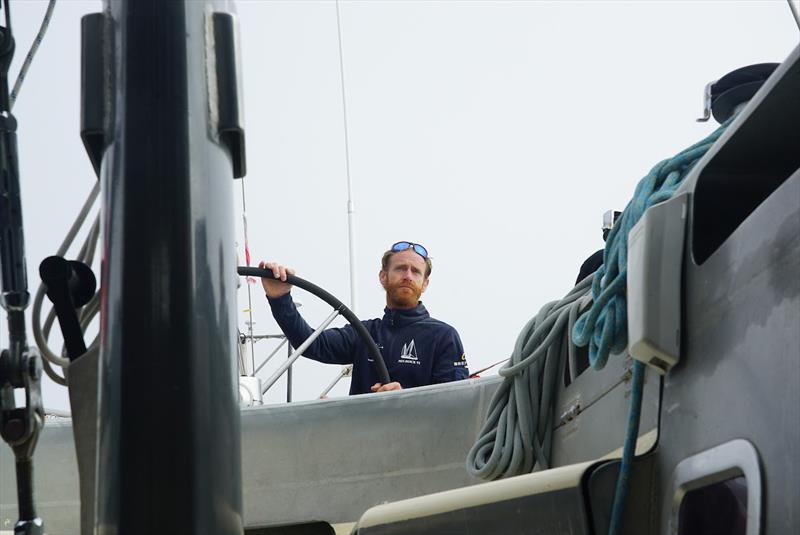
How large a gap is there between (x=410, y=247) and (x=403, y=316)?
341 mm

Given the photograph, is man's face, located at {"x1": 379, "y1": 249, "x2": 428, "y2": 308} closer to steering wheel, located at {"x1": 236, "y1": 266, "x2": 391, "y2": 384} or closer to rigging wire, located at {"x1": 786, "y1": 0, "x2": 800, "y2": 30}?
steering wheel, located at {"x1": 236, "y1": 266, "x2": 391, "y2": 384}

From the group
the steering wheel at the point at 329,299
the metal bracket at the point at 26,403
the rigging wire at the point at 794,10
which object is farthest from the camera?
the steering wheel at the point at 329,299

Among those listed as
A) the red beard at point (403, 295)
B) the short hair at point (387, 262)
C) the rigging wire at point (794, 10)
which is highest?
the rigging wire at point (794, 10)

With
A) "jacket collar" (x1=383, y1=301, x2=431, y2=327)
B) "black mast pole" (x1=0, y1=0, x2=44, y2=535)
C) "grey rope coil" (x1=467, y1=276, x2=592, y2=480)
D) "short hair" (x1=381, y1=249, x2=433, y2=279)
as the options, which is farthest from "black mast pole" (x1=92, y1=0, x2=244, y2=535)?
"short hair" (x1=381, y1=249, x2=433, y2=279)

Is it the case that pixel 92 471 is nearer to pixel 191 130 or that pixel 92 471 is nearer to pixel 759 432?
pixel 191 130

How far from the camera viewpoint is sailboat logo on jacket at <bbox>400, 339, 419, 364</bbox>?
3568 millimetres

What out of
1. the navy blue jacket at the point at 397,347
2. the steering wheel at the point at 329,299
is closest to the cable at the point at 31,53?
the steering wheel at the point at 329,299

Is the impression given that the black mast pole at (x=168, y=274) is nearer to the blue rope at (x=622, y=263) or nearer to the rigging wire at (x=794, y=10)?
the blue rope at (x=622, y=263)

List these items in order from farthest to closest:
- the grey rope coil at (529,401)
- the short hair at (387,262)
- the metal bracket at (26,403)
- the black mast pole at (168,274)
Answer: the short hair at (387,262) → the grey rope coil at (529,401) → the metal bracket at (26,403) → the black mast pole at (168,274)

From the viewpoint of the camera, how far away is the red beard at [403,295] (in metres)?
3.78

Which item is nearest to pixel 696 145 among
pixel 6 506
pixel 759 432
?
pixel 759 432

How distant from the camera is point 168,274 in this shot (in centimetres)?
94

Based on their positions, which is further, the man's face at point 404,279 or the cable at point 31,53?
the man's face at point 404,279

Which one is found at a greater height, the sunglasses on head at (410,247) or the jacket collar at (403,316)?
the sunglasses on head at (410,247)
